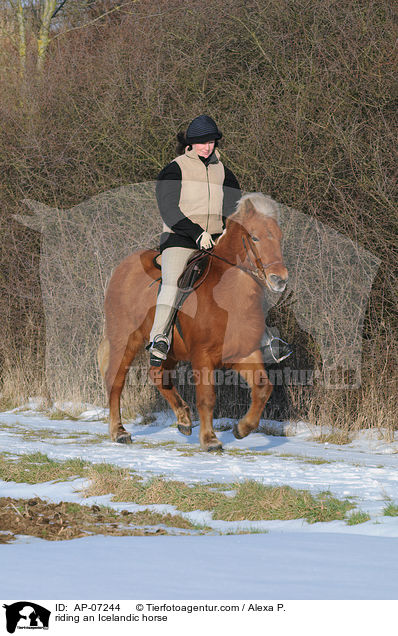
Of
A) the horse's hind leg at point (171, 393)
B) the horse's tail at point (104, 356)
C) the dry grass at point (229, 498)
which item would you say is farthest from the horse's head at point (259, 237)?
the horse's tail at point (104, 356)

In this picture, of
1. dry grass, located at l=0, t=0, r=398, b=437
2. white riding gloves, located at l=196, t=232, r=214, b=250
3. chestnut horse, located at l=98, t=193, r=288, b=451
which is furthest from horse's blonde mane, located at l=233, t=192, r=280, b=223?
dry grass, located at l=0, t=0, r=398, b=437

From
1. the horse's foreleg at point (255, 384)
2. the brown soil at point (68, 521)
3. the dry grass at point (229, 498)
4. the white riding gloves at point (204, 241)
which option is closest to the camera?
the brown soil at point (68, 521)

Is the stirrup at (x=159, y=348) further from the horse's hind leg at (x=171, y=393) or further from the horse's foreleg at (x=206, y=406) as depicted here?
the horse's hind leg at (x=171, y=393)

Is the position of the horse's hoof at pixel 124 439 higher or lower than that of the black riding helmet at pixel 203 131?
lower

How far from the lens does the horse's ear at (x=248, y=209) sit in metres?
6.83

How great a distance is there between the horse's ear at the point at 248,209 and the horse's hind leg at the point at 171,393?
1.96m

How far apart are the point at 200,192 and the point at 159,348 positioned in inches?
56.6

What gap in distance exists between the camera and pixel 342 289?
29.4ft

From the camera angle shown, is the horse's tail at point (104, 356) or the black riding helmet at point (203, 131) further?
the horse's tail at point (104, 356)

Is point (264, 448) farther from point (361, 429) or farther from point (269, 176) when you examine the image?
point (269, 176)

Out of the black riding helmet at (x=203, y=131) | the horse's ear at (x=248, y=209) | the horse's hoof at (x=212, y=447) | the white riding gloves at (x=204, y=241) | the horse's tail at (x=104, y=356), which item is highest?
the black riding helmet at (x=203, y=131)
